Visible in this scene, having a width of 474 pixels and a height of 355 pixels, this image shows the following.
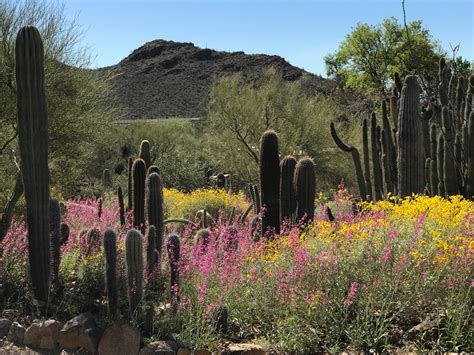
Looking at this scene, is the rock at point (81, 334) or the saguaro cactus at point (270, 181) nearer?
the rock at point (81, 334)

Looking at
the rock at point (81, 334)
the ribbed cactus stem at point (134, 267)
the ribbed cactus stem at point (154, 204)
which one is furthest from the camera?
the ribbed cactus stem at point (154, 204)

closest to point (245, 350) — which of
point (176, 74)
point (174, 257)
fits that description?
point (174, 257)

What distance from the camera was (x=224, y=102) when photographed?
84.3ft

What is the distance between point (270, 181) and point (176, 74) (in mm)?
53887

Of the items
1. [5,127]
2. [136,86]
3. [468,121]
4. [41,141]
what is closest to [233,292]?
[41,141]

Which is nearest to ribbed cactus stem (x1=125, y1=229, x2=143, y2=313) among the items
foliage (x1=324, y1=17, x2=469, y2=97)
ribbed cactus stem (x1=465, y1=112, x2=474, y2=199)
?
ribbed cactus stem (x1=465, y1=112, x2=474, y2=199)

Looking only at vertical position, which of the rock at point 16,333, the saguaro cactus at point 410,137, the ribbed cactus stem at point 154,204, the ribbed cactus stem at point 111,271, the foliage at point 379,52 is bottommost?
the rock at point 16,333

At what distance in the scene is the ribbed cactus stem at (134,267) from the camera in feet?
17.2

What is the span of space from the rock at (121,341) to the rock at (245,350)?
0.78 m

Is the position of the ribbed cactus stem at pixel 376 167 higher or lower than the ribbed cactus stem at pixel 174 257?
higher

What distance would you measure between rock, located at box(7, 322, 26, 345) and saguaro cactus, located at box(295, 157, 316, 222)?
376cm

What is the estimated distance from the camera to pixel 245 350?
4629 mm

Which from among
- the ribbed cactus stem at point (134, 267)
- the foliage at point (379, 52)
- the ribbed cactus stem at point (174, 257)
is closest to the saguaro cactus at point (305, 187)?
the ribbed cactus stem at point (174, 257)

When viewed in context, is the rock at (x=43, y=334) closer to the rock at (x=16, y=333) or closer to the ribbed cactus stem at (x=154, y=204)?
the rock at (x=16, y=333)
